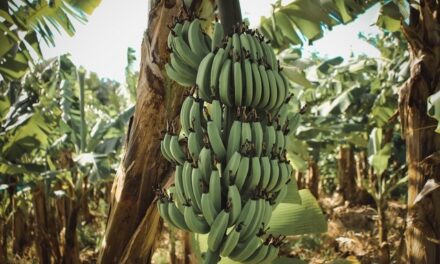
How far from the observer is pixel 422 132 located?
2094 mm

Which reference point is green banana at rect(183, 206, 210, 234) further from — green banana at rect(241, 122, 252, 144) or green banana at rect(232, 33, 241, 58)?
green banana at rect(232, 33, 241, 58)

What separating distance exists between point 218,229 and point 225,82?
1.18 ft

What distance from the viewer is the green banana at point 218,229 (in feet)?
3.00

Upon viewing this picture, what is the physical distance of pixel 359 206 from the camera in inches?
307

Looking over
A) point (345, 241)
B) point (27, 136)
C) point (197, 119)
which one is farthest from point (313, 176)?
point (197, 119)

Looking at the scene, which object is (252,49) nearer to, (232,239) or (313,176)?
(232,239)

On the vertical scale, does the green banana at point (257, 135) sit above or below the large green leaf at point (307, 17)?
below

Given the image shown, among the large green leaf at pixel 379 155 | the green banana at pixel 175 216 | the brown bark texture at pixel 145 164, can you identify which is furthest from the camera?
the large green leaf at pixel 379 155

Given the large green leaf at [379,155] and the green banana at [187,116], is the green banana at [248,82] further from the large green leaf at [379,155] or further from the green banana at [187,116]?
the large green leaf at [379,155]

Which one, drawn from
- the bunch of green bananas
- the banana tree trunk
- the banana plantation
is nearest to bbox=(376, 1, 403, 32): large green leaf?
the banana plantation

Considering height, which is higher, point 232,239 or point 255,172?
point 255,172

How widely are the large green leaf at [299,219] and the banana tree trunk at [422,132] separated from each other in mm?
743

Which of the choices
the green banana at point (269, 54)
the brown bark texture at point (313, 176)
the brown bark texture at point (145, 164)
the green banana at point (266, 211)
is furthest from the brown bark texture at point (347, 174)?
the green banana at point (266, 211)

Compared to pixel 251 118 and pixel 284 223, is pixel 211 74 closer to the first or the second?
pixel 251 118
